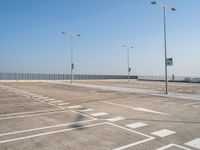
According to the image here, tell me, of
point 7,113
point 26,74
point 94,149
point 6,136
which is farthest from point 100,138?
point 26,74

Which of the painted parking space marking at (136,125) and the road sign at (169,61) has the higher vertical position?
the road sign at (169,61)

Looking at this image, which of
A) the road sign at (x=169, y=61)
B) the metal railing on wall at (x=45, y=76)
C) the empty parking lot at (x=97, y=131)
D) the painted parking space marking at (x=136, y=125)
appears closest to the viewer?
the empty parking lot at (x=97, y=131)

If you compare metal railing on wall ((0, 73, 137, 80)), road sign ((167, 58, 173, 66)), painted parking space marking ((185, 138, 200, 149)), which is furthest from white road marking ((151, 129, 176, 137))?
metal railing on wall ((0, 73, 137, 80))

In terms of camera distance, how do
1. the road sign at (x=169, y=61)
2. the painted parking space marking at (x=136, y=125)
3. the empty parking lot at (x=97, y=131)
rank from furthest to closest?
the road sign at (x=169, y=61), the painted parking space marking at (x=136, y=125), the empty parking lot at (x=97, y=131)

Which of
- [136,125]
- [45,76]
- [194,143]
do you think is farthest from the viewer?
[45,76]

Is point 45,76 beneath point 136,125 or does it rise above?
above

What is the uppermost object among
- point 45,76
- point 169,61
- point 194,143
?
point 169,61

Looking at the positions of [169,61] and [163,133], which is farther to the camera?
[169,61]

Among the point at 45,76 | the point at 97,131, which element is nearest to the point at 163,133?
the point at 97,131

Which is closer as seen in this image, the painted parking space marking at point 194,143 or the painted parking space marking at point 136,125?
the painted parking space marking at point 194,143

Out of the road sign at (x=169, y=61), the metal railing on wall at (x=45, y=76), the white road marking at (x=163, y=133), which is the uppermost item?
the road sign at (x=169, y=61)

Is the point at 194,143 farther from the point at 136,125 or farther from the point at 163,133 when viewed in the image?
the point at 136,125

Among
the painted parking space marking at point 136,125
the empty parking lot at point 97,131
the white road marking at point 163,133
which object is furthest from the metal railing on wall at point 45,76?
the white road marking at point 163,133

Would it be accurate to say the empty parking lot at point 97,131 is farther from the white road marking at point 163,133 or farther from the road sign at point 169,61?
the road sign at point 169,61
